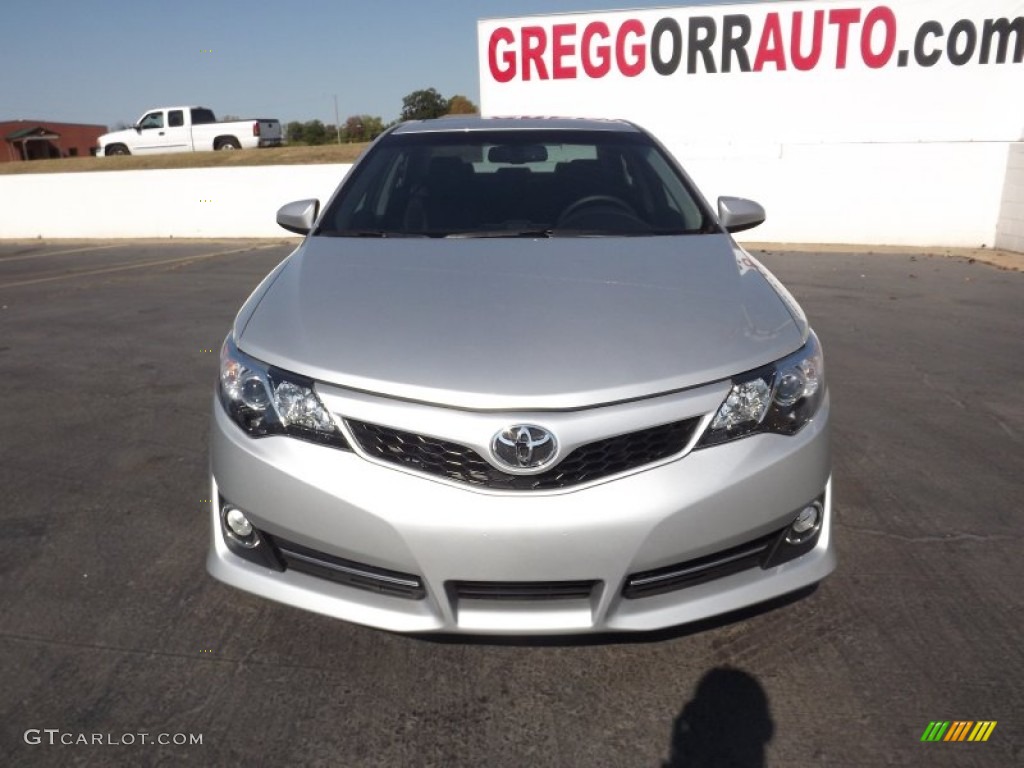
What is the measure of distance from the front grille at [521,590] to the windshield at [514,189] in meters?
1.60

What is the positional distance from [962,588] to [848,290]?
6.71 metres

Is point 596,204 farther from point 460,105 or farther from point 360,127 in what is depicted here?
point 360,127

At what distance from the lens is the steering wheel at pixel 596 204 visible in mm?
3459

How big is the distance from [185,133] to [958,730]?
28.1 m

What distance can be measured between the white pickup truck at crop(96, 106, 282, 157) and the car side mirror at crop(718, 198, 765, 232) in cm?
2526

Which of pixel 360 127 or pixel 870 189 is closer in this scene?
pixel 870 189

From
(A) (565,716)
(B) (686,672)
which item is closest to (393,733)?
(A) (565,716)

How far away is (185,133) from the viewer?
26.2 m

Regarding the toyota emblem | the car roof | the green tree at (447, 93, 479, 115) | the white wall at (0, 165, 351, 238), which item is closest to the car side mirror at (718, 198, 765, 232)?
the car roof

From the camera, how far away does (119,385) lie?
17.7 ft

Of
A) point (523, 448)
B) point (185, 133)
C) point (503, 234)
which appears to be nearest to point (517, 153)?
point (503, 234)

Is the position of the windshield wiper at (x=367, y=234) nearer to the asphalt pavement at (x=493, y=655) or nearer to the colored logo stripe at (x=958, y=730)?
the asphalt pavement at (x=493, y=655)

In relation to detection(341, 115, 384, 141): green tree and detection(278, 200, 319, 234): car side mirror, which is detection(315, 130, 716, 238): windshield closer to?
detection(278, 200, 319, 234): car side mirror

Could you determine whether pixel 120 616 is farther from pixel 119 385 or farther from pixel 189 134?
pixel 189 134
